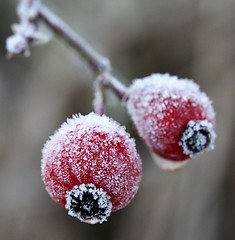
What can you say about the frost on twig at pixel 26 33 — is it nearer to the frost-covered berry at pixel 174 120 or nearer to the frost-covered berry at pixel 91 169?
the frost-covered berry at pixel 174 120

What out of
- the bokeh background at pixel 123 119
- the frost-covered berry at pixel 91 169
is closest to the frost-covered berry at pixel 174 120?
the frost-covered berry at pixel 91 169

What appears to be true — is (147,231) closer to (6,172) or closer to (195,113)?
(6,172)

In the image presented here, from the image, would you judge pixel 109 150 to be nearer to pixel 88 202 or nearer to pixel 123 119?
pixel 88 202

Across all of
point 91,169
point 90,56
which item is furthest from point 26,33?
point 91,169

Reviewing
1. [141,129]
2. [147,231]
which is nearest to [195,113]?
[141,129]

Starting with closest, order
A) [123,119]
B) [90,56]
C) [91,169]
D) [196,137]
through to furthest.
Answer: [91,169] → [196,137] → [90,56] → [123,119]
